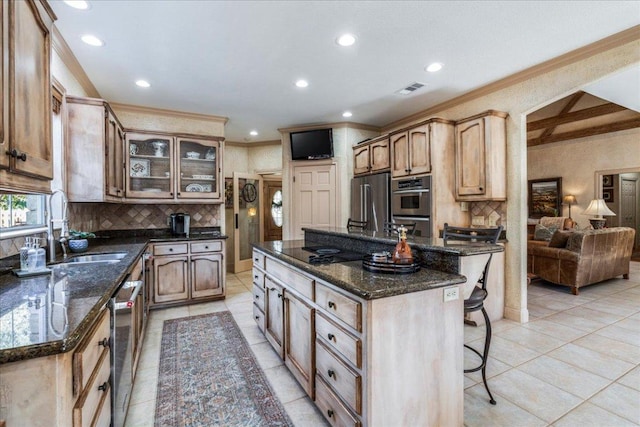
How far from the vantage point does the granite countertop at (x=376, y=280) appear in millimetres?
1411

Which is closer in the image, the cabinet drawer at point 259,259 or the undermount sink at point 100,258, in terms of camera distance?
the undermount sink at point 100,258

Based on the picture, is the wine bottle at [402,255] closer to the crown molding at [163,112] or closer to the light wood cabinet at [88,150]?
the light wood cabinet at [88,150]

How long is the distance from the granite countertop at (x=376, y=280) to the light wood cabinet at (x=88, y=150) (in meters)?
2.42

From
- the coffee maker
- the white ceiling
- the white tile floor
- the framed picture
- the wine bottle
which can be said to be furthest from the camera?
the framed picture

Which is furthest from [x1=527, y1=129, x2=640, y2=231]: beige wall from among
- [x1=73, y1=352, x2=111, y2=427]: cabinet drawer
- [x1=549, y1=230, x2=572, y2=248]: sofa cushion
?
[x1=73, y1=352, x2=111, y2=427]: cabinet drawer

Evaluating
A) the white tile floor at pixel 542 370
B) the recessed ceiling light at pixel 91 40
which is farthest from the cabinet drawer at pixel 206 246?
the recessed ceiling light at pixel 91 40

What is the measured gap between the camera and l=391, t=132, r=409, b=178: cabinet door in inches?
161

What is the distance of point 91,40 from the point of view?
2533 millimetres

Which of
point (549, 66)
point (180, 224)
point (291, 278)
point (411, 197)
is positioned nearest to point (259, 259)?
point (291, 278)

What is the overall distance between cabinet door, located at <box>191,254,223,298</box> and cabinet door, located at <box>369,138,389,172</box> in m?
2.61

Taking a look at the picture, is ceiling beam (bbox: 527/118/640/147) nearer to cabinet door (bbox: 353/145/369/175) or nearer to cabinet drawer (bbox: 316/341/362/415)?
cabinet door (bbox: 353/145/369/175)

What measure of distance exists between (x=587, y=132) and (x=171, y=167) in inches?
361

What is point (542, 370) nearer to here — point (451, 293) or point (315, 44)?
point (451, 293)

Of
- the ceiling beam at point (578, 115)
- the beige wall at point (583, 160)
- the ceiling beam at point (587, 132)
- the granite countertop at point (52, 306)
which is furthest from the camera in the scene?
the beige wall at point (583, 160)
